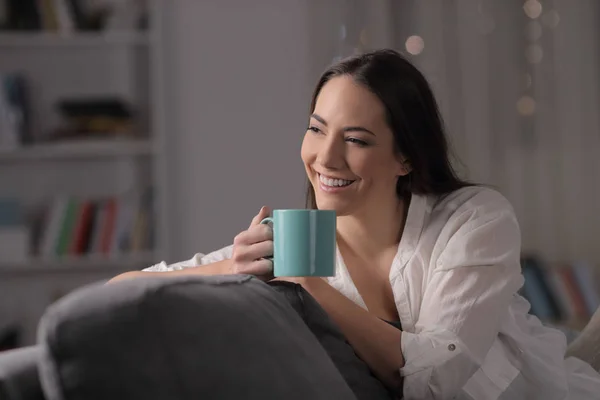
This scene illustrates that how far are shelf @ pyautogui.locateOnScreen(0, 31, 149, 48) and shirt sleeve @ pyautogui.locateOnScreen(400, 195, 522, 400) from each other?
2.53 metres

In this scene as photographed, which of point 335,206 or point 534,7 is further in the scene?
point 534,7

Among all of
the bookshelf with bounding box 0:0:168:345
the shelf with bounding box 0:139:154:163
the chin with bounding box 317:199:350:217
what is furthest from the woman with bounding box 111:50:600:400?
the bookshelf with bounding box 0:0:168:345

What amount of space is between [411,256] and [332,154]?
0.22 metres

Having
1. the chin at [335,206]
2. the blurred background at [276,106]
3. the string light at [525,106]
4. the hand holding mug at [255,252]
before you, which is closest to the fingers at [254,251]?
the hand holding mug at [255,252]

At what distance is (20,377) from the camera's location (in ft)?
2.91

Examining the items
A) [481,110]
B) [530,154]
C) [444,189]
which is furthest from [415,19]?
[444,189]

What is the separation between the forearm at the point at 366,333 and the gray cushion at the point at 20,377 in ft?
1.57

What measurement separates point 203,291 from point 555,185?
3.32m

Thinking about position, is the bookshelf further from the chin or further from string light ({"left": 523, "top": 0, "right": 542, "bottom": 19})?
the chin

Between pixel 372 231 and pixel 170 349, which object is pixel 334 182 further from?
pixel 170 349

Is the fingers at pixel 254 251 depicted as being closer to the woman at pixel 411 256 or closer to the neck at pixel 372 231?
the woman at pixel 411 256

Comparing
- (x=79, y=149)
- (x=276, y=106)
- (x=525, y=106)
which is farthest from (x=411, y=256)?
(x=525, y=106)

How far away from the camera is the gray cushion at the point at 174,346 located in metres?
0.83

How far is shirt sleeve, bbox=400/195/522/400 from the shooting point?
1.32 m
